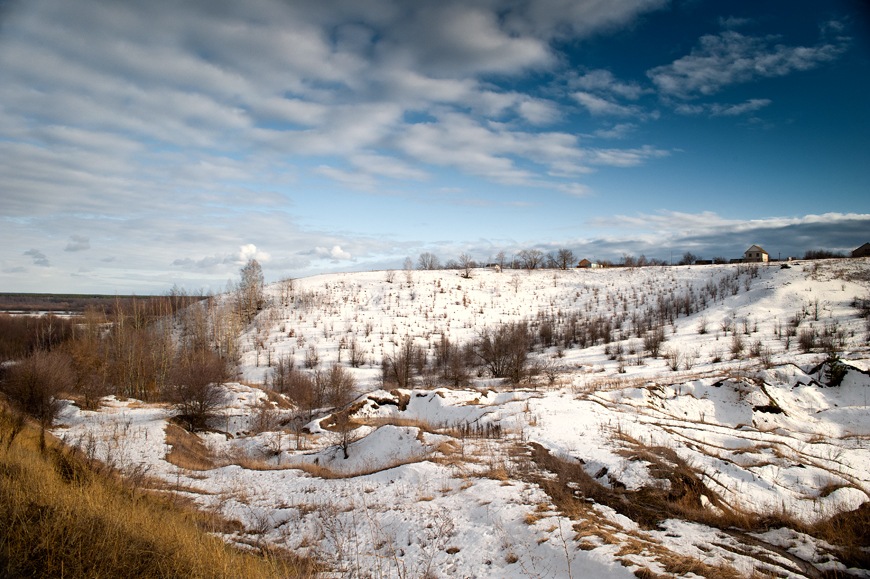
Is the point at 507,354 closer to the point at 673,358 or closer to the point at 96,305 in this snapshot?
the point at 673,358

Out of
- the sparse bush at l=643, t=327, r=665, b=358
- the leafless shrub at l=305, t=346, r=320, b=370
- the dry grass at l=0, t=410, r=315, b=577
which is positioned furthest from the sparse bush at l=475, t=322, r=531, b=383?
Answer: the dry grass at l=0, t=410, r=315, b=577

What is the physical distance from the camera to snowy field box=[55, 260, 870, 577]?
265 inches

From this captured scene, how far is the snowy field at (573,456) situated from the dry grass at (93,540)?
1.83 m

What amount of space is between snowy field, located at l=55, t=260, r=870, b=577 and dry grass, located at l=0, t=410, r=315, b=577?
1.83 meters

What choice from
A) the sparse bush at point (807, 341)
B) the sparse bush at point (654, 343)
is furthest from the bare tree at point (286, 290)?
the sparse bush at point (807, 341)

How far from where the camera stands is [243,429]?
2314 centimetres

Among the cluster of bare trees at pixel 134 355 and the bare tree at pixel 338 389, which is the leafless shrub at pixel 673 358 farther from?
the cluster of bare trees at pixel 134 355

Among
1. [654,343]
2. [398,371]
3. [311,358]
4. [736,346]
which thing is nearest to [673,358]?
[736,346]

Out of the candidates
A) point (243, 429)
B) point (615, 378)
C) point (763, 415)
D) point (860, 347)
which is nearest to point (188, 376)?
point (243, 429)

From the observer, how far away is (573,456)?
11.1 m

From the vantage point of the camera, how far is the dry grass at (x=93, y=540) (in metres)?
4.56

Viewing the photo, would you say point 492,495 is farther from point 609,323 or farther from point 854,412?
point 609,323

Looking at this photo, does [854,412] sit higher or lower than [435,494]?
lower

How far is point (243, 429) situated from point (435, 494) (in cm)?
1736
